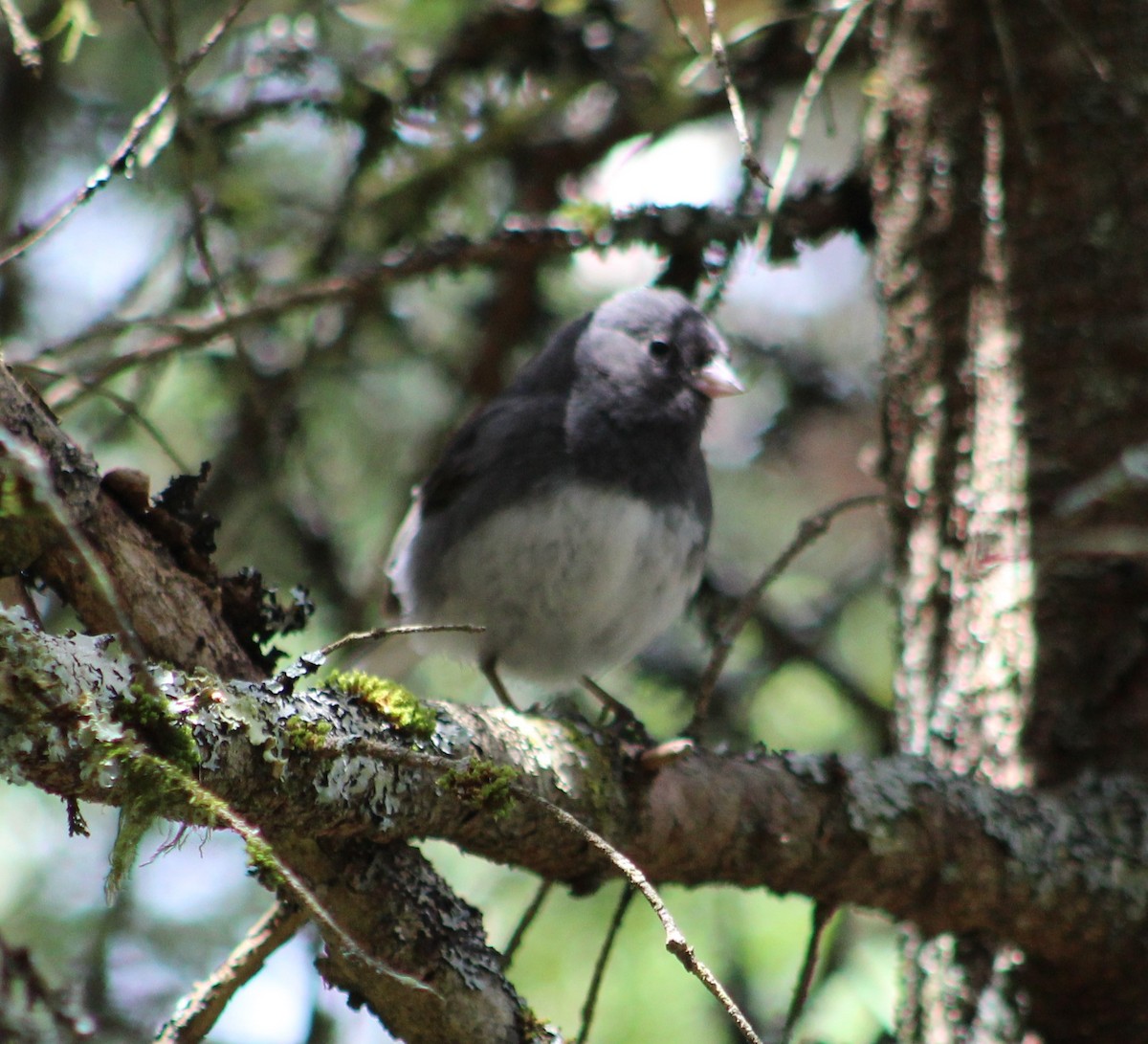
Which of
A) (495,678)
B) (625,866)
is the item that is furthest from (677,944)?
(495,678)

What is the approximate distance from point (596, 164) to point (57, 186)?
5.68ft

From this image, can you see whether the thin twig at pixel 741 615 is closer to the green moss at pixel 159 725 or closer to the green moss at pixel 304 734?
the green moss at pixel 304 734

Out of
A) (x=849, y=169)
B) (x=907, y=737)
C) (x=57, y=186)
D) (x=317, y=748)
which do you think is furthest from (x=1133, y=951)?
(x=57, y=186)

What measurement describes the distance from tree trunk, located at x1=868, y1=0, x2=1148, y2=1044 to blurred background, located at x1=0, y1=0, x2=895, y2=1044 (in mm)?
252

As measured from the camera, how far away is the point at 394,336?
12.0ft

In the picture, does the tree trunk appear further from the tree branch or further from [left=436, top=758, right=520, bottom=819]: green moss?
[left=436, top=758, right=520, bottom=819]: green moss

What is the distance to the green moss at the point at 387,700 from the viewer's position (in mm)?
1630

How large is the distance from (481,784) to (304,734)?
249 millimetres

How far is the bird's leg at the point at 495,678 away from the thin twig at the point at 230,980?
5.01ft

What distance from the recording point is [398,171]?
3262 millimetres

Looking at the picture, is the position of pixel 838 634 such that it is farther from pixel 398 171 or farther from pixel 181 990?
pixel 181 990

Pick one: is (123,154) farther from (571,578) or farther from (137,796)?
(571,578)

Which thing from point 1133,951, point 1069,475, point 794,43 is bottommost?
point 1133,951

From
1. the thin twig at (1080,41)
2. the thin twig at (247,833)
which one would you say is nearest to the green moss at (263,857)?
the thin twig at (247,833)
